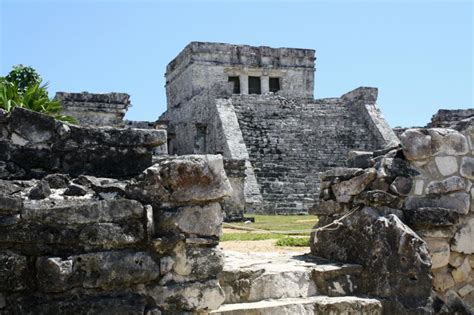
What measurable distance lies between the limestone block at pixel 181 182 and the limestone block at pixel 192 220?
0.05 metres

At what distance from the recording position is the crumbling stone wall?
297 cm

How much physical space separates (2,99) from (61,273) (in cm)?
827

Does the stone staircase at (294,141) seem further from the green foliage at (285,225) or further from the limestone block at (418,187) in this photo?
the limestone block at (418,187)

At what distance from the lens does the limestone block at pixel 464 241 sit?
180 inches

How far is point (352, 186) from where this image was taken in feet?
15.7

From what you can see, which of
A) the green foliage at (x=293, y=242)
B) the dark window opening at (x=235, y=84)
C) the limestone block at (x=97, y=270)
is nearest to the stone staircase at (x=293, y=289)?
the limestone block at (x=97, y=270)

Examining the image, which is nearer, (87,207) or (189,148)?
(87,207)

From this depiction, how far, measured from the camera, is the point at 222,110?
73.6 feet

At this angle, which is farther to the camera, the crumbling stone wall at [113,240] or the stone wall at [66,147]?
the stone wall at [66,147]

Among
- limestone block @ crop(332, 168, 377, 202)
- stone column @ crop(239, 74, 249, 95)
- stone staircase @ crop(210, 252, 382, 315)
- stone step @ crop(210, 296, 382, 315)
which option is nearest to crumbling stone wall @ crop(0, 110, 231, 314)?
stone step @ crop(210, 296, 382, 315)

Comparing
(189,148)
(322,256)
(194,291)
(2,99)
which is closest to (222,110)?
(189,148)

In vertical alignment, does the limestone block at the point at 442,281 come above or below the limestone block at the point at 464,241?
below

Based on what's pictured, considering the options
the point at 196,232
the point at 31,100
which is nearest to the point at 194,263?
the point at 196,232

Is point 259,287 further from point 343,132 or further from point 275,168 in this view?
point 343,132
